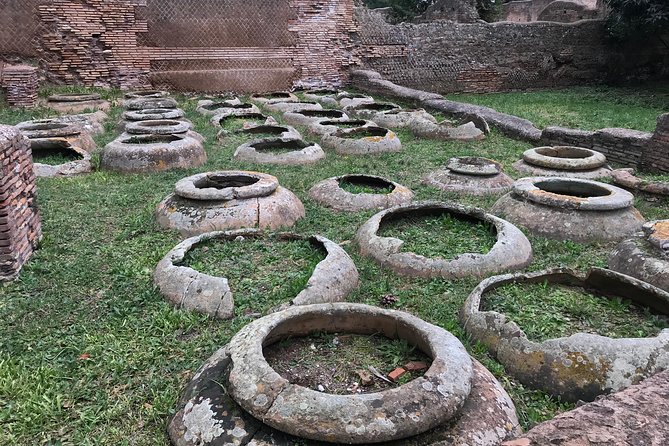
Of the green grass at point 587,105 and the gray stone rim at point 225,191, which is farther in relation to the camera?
the green grass at point 587,105

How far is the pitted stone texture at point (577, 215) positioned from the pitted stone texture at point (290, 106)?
7261 mm

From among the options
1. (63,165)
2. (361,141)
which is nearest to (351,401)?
(63,165)

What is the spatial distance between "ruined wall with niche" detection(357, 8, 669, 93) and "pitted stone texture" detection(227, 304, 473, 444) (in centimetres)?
1543

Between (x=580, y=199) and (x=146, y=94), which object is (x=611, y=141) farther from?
(x=146, y=94)

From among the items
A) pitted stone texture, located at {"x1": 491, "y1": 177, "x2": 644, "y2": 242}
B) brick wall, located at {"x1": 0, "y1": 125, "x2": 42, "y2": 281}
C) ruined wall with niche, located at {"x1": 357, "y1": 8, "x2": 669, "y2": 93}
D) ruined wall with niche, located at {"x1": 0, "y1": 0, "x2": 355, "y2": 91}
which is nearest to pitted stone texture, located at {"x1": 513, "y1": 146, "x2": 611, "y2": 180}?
pitted stone texture, located at {"x1": 491, "y1": 177, "x2": 644, "y2": 242}

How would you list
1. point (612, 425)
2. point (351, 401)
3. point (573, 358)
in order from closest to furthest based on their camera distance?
1. point (612, 425)
2. point (351, 401)
3. point (573, 358)

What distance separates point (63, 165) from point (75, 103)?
542 centimetres

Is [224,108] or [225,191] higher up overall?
[225,191]

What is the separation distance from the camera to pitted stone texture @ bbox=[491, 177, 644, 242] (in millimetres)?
5289

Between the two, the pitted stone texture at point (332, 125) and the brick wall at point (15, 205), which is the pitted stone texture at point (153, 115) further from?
the brick wall at point (15, 205)

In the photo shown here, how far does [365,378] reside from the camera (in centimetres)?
297

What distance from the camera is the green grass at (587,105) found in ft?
39.7

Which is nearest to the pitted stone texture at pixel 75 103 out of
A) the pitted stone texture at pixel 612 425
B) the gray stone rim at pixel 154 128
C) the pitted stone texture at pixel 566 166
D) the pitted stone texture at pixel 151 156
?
the gray stone rim at pixel 154 128

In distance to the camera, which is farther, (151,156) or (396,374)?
(151,156)
